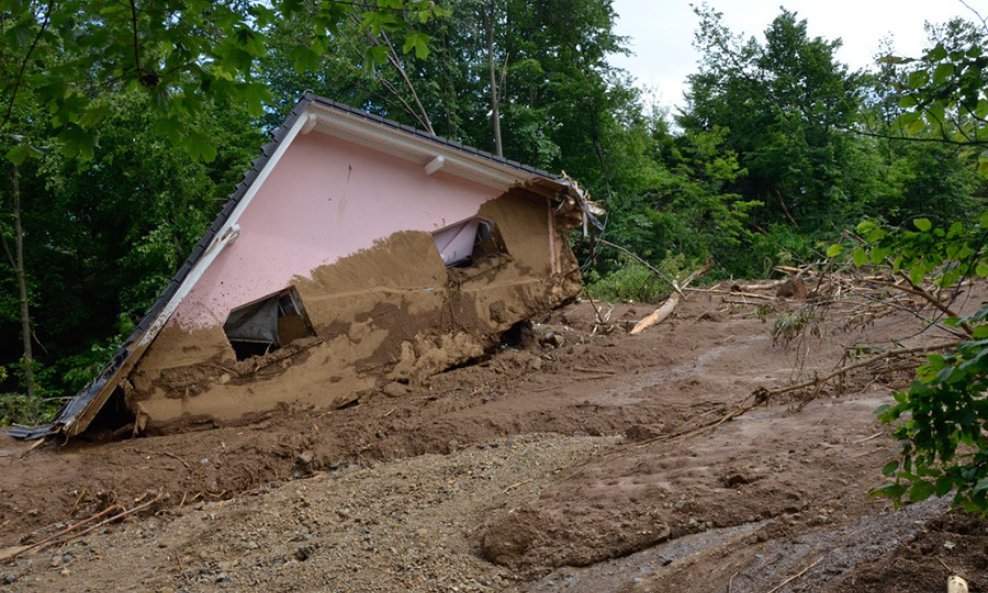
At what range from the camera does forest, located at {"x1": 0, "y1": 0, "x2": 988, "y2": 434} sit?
67.1 feet

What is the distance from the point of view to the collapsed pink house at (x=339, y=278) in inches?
346

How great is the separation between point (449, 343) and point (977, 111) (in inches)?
332

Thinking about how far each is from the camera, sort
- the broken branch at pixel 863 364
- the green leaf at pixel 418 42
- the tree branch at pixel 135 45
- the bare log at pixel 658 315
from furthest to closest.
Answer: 1. the bare log at pixel 658 315
2. the broken branch at pixel 863 364
3. the green leaf at pixel 418 42
4. the tree branch at pixel 135 45

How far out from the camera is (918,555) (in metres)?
3.51

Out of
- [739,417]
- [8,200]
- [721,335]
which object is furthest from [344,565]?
[8,200]

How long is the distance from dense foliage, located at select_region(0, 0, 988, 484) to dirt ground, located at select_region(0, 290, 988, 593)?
6.16 metres

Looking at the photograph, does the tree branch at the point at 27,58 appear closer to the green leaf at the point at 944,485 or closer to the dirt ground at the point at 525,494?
the dirt ground at the point at 525,494

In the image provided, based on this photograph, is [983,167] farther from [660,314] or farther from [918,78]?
[660,314]

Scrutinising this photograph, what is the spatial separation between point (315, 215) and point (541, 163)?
70.1 feet

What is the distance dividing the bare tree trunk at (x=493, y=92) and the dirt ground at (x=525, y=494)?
19.6 metres

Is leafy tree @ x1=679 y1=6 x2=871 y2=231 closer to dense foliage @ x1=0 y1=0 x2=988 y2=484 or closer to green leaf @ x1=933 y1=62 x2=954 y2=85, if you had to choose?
dense foliage @ x1=0 y1=0 x2=988 y2=484

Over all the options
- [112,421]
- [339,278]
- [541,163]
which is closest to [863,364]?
[339,278]

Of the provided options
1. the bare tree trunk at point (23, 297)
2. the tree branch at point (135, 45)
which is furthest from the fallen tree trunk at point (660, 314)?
the bare tree trunk at point (23, 297)

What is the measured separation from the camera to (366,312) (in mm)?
10016
